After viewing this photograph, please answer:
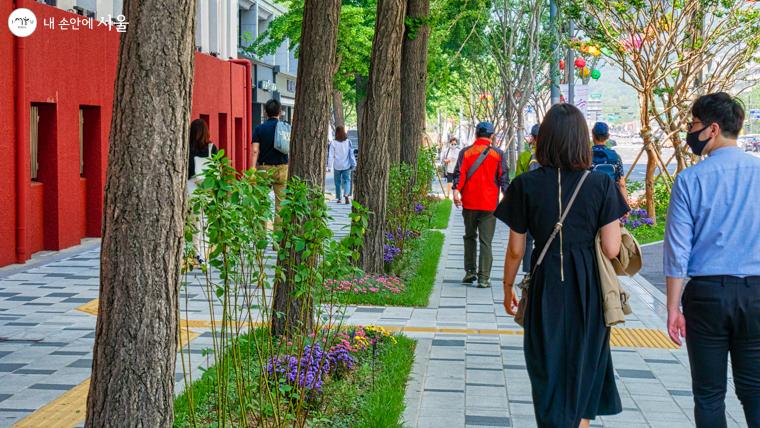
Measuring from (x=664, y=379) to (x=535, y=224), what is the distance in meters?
2.98

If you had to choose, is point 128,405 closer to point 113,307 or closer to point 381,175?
point 113,307

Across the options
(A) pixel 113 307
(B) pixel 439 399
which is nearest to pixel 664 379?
(B) pixel 439 399

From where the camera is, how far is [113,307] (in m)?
4.47

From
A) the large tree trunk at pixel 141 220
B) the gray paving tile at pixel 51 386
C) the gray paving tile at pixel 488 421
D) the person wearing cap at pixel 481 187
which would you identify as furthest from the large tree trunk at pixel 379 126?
the large tree trunk at pixel 141 220

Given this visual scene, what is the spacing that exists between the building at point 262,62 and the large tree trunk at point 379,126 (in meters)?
23.1

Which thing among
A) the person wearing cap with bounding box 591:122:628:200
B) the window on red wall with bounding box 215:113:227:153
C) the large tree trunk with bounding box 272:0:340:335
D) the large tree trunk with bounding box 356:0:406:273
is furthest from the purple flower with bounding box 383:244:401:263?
the window on red wall with bounding box 215:113:227:153

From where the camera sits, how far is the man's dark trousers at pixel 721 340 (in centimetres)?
478

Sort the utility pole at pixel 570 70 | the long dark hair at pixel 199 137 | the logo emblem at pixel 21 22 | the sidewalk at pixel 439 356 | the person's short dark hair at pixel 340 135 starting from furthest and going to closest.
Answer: the person's short dark hair at pixel 340 135 → the utility pole at pixel 570 70 → the logo emblem at pixel 21 22 → the long dark hair at pixel 199 137 → the sidewalk at pixel 439 356

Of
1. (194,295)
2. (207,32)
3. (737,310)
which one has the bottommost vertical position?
(194,295)

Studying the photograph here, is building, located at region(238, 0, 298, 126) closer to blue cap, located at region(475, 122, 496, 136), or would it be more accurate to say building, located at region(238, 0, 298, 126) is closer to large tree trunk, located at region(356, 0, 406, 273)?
large tree trunk, located at region(356, 0, 406, 273)

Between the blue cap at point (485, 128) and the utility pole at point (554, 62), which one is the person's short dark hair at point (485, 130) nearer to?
the blue cap at point (485, 128)

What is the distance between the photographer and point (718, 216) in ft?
16.0

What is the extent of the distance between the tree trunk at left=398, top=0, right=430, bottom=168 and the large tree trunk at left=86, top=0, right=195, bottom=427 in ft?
44.8

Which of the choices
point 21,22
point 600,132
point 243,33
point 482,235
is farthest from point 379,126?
point 243,33
